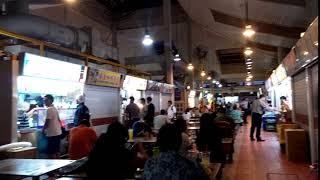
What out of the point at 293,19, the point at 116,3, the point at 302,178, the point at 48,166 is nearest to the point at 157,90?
the point at 116,3

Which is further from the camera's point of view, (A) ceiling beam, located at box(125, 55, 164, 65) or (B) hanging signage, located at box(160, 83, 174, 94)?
(A) ceiling beam, located at box(125, 55, 164, 65)

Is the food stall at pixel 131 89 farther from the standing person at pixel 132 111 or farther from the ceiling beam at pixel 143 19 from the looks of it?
the ceiling beam at pixel 143 19

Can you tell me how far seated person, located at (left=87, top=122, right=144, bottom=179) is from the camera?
10.8ft

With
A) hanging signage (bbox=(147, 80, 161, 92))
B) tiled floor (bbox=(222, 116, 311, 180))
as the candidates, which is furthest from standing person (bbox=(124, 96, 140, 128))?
tiled floor (bbox=(222, 116, 311, 180))

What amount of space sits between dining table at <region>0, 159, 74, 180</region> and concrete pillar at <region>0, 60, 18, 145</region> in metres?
1.33

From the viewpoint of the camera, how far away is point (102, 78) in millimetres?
9125

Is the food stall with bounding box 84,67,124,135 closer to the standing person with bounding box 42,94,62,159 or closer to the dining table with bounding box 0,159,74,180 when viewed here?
the standing person with bounding box 42,94,62,159

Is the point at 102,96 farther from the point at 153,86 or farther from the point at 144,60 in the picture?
the point at 144,60

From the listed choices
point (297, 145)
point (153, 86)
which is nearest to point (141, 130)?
point (297, 145)

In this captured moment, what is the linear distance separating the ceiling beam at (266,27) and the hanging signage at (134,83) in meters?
3.95

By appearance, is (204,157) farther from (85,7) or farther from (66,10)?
(85,7)

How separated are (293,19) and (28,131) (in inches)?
317

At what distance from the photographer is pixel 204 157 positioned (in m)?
4.92

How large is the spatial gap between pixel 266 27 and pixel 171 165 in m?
10.7
